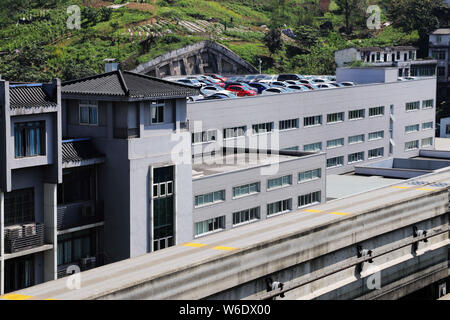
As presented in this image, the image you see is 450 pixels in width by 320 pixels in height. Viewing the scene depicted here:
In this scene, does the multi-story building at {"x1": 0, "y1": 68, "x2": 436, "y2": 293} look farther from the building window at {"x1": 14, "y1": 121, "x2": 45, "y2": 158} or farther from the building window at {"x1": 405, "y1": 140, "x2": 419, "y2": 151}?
the building window at {"x1": 405, "y1": 140, "x2": 419, "y2": 151}

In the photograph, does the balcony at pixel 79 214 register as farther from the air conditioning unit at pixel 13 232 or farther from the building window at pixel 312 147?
the building window at pixel 312 147

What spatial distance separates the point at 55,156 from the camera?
3822cm

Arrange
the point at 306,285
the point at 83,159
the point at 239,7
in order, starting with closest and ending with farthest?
1. the point at 83,159
2. the point at 306,285
3. the point at 239,7

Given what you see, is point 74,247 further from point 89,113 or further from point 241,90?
point 241,90

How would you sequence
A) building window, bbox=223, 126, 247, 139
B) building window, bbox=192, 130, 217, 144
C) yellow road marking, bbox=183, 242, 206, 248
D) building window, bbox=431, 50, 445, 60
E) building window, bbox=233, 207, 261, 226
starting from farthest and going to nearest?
building window, bbox=431, 50, 445, 60
building window, bbox=223, 126, 247, 139
building window, bbox=192, 130, 217, 144
building window, bbox=233, 207, 261, 226
yellow road marking, bbox=183, 242, 206, 248

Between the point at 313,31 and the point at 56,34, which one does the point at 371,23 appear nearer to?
the point at 313,31

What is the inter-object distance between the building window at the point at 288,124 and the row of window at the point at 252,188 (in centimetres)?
1355

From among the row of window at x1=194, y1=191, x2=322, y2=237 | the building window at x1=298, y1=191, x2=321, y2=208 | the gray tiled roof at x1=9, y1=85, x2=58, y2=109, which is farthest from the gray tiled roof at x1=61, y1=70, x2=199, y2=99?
the building window at x1=298, y1=191, x2=321, y2=208

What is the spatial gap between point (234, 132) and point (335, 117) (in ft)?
49.4

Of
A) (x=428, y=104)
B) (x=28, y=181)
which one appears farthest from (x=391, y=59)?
(x=28, y=181)

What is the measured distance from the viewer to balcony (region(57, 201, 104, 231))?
39688 mm

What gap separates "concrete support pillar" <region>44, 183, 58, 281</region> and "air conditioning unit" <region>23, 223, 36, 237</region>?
2.63ft
